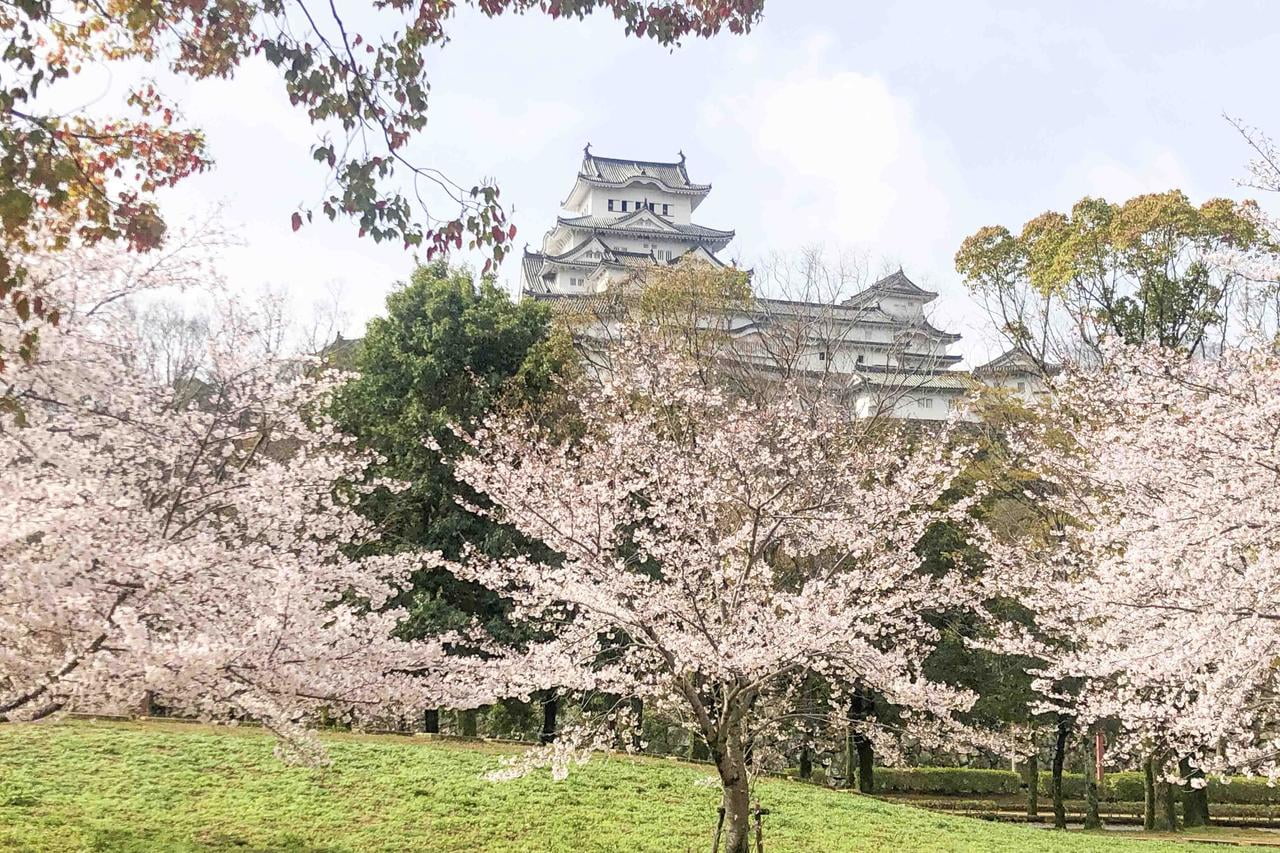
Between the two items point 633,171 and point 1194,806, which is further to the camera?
point 633,171

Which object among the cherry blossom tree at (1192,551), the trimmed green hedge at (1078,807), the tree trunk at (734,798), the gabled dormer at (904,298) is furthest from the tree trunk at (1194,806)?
the gabled dormer at (904,298)

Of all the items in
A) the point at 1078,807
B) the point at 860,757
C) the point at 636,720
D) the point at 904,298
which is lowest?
the point at 1078,807

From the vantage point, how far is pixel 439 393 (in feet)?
65.6

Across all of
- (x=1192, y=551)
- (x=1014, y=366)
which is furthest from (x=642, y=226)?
(x=1192, y=551)

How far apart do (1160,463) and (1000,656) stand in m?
11.3

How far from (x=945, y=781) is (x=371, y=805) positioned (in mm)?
17515

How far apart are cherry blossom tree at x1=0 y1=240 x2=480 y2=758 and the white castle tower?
3080cm

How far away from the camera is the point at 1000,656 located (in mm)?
20391

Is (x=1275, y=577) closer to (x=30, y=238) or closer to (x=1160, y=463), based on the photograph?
(x=1160, y=463)

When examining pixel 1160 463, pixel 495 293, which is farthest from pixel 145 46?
pixel 495 293

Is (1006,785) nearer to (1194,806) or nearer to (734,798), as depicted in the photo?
(1194,806)

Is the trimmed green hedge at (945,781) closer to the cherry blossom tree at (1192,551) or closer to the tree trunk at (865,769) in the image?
the tree trunk at (865,769)

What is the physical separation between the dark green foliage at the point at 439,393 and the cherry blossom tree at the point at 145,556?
956 centimetres

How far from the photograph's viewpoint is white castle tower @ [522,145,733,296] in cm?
4284
